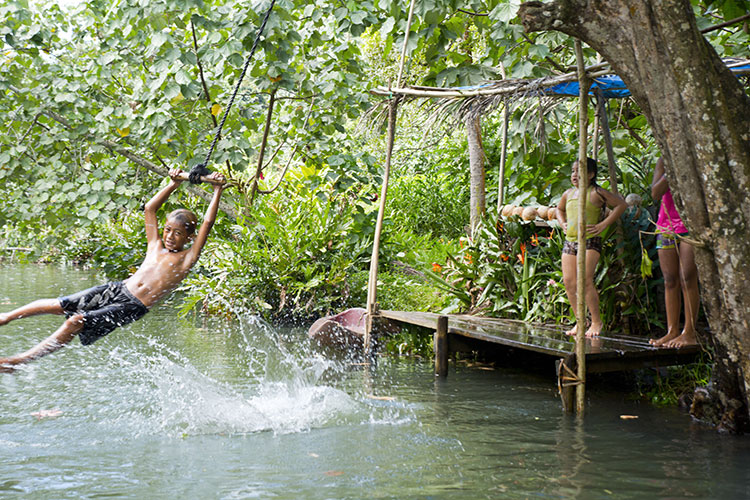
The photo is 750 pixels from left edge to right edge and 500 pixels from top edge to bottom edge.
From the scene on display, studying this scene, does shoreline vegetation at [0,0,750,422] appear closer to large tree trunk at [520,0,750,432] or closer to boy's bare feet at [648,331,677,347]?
large tree trunk at [520,0,750,432]

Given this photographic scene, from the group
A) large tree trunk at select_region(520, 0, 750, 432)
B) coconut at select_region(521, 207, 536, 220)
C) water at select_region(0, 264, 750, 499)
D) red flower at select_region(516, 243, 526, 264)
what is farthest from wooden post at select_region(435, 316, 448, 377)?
large tree trunk at select_region(520, 0, 750, 432)

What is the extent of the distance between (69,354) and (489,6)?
5986 millimetres

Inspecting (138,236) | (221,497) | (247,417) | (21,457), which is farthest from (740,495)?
(138,236)

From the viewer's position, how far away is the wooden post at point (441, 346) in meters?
7.46

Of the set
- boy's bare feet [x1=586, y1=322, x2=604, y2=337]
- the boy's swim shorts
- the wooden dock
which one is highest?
the boy's swim shorts

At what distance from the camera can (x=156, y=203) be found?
5664 mm

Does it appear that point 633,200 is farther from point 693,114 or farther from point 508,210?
point 693,114

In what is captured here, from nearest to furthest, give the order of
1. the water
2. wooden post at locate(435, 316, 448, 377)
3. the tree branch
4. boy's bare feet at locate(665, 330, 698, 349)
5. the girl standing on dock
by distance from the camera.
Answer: the water, boy's bare feet at locate(665, 330, 698, 349), the girl standing on dock, wooden post at locate(435, 316, 448, 377), the tree branch

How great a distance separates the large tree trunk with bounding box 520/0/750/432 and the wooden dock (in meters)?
1.21

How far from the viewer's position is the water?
13.6ft

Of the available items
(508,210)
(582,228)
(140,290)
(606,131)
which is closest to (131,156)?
(140,290)

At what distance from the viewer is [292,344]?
9648 millimetres

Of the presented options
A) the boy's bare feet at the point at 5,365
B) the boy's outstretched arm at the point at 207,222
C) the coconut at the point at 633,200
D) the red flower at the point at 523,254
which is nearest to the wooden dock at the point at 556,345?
the red flower at the point at 523,254

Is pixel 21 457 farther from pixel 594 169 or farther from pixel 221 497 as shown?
pixel 594 169
